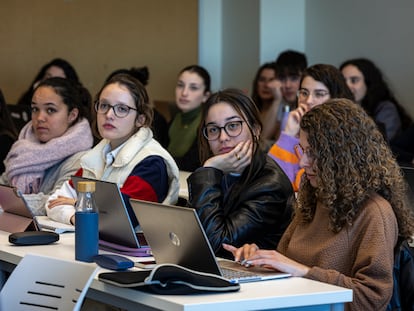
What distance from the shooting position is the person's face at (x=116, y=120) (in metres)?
3.67

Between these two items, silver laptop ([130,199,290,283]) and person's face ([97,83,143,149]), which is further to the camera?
person's face ([97,83,143,149])

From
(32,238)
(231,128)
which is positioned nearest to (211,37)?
(231,128)

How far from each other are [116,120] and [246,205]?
0.84 meters

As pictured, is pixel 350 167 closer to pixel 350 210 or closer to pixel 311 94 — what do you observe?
pixel 350 210

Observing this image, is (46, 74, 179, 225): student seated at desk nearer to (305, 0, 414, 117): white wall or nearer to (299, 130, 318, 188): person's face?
(299, 130, 318, 188): person's face

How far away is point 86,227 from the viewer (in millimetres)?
2740

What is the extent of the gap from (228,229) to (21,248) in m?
0.69

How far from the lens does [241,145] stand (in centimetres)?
321

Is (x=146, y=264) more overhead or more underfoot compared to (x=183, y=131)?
more underfoot

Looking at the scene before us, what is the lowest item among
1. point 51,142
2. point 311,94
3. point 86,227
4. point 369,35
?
point 86,227

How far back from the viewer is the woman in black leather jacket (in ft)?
10.0

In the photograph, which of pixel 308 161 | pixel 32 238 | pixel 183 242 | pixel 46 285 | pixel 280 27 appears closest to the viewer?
pixel 46 285

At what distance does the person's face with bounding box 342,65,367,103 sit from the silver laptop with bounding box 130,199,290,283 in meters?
3.60

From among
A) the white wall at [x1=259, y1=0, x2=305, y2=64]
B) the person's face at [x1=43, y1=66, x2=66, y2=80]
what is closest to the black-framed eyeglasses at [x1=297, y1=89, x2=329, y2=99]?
the white wall at [x1=259, y1=0, x2=305, y2=64]
